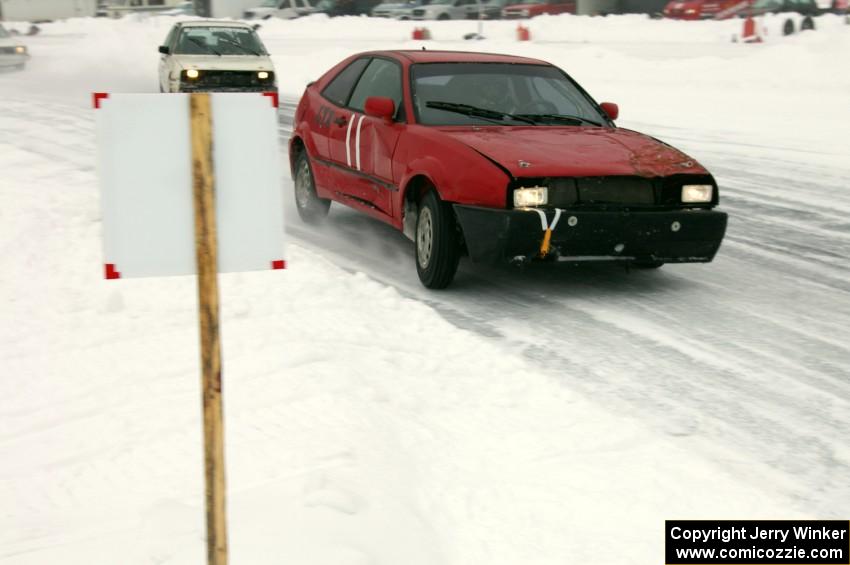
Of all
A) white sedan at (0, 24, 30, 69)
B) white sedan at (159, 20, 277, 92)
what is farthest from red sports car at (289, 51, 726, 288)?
white sedan at (0, 24, 30, 69)

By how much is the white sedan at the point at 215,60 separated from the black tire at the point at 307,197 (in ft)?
21.8

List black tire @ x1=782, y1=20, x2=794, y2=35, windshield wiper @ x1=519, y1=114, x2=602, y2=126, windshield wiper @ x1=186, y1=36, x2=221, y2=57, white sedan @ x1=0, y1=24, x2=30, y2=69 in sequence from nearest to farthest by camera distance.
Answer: windshield wiper @ x1=519, y1=114, x2=602, y2=126, windshield wiper @ x1=186, y1=36, x2=221, y2=57, white sedan @ x1=0, y1=24, x2=30, y2=69, black tire @ x1=782, y1=20, x2=794, y2=35

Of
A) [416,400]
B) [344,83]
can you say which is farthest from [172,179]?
[344,83]

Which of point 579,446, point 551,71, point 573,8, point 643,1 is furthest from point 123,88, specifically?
point 643,1

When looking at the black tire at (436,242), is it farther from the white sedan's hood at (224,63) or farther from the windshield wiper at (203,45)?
the windshield wiper at (203,45)

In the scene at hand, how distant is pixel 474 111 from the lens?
7703 mm

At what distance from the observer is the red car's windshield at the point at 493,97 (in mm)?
7680

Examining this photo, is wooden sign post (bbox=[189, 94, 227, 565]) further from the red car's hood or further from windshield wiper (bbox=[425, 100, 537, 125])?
windshield wiper (bbox=[425, 100, 537, 125])

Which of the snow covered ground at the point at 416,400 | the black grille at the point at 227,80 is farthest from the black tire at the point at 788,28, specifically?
the snow covered ground at the point at 416,400

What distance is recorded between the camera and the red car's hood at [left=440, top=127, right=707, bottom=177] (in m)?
6.70

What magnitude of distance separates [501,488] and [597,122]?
14.1ft

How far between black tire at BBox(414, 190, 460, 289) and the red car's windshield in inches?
28.5

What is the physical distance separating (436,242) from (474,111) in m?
1.17

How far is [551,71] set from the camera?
8344 mm
